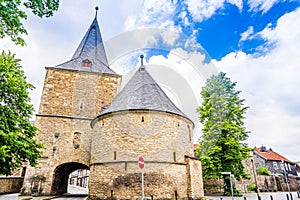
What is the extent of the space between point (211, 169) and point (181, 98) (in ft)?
20.7

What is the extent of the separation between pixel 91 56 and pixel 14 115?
48.1 feet

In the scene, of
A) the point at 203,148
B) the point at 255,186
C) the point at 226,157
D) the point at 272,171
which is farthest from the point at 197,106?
the point at 272,171

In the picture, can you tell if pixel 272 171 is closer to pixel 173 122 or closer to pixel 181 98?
pixel 181 98

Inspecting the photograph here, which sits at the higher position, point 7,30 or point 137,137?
point 7,30

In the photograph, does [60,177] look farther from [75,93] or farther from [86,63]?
[86,63]

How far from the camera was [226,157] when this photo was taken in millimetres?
16578

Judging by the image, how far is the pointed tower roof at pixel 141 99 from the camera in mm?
12816

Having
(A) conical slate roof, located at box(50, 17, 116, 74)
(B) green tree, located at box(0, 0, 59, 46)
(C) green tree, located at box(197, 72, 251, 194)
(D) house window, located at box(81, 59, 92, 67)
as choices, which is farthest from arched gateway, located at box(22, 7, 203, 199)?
(B) green tree, located at box(0, 0, 59, 46)

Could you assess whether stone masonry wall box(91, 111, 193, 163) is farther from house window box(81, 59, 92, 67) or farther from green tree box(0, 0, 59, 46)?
house window box(81, 59, 92, 67)

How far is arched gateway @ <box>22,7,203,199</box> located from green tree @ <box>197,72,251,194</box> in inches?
131

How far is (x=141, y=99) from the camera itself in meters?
13.4

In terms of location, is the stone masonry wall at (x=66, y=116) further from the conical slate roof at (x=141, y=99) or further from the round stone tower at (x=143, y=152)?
the conical slate roof at (x=141, y=99)

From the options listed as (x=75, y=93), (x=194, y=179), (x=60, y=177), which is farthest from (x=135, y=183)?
(x=75, y=93)

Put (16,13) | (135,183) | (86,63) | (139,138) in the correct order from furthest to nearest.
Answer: (86,63) < (139,138) < (135,183) < (16,13)
